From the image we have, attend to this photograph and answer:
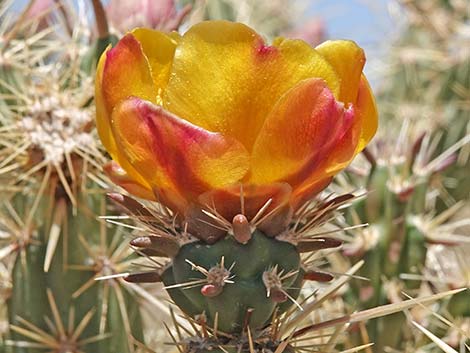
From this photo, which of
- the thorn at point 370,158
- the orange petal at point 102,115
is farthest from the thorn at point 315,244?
the thorn at point 370,158

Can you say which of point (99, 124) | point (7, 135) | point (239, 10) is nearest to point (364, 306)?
point (7, 135)

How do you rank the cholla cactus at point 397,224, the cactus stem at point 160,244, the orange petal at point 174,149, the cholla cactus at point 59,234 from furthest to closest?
the cholla cactus at point 397,224 < the cholla cactus at point 59,234 < the cactus stem at point 160,244 < the orange petal at point 174,149

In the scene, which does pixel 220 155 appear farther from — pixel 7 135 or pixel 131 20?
pixel 131 20

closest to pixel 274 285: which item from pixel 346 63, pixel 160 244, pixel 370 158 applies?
pixel 160 244

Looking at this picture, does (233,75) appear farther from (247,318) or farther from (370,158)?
(370,158)

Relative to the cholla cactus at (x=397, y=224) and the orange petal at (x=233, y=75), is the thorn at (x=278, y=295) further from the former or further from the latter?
the cholla cactus at (x=397, y=224)

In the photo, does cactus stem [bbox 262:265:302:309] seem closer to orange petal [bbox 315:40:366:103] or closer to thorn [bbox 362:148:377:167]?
orange petal [bbox 315:40:366:103]

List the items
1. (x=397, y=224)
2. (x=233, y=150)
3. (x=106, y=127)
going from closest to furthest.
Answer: (x=233, y=150) → (x=106, y=127) → (x=397, y=224)
